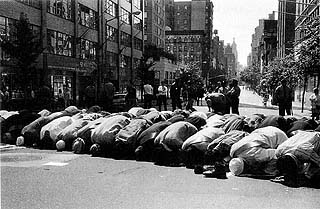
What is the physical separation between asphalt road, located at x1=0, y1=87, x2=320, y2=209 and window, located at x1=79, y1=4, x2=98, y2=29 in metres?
32.3

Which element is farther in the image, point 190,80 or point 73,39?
point 190,80

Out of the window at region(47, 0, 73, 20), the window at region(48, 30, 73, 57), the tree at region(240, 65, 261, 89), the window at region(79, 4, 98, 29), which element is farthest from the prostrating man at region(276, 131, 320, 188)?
the tree at region(240, 65, 261, 89)

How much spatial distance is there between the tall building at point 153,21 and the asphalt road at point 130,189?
2786 inches

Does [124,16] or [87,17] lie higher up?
[124,16]

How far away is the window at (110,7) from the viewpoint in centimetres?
4814

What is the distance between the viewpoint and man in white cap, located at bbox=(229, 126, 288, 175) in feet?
27.2

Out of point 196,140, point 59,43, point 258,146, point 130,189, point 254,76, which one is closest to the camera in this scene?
point 130,189

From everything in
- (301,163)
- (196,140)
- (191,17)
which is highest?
(191,17)

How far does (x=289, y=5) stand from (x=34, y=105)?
67.8m

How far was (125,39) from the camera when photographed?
5703cm

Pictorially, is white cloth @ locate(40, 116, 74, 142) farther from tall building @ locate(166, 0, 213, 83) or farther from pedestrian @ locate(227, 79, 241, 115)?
tall building @ locate(166, 0, 213, 83)

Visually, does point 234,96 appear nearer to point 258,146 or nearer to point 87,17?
point 258,146

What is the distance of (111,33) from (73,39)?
13082 mm

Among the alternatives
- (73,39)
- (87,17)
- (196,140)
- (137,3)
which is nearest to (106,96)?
(196,140)
